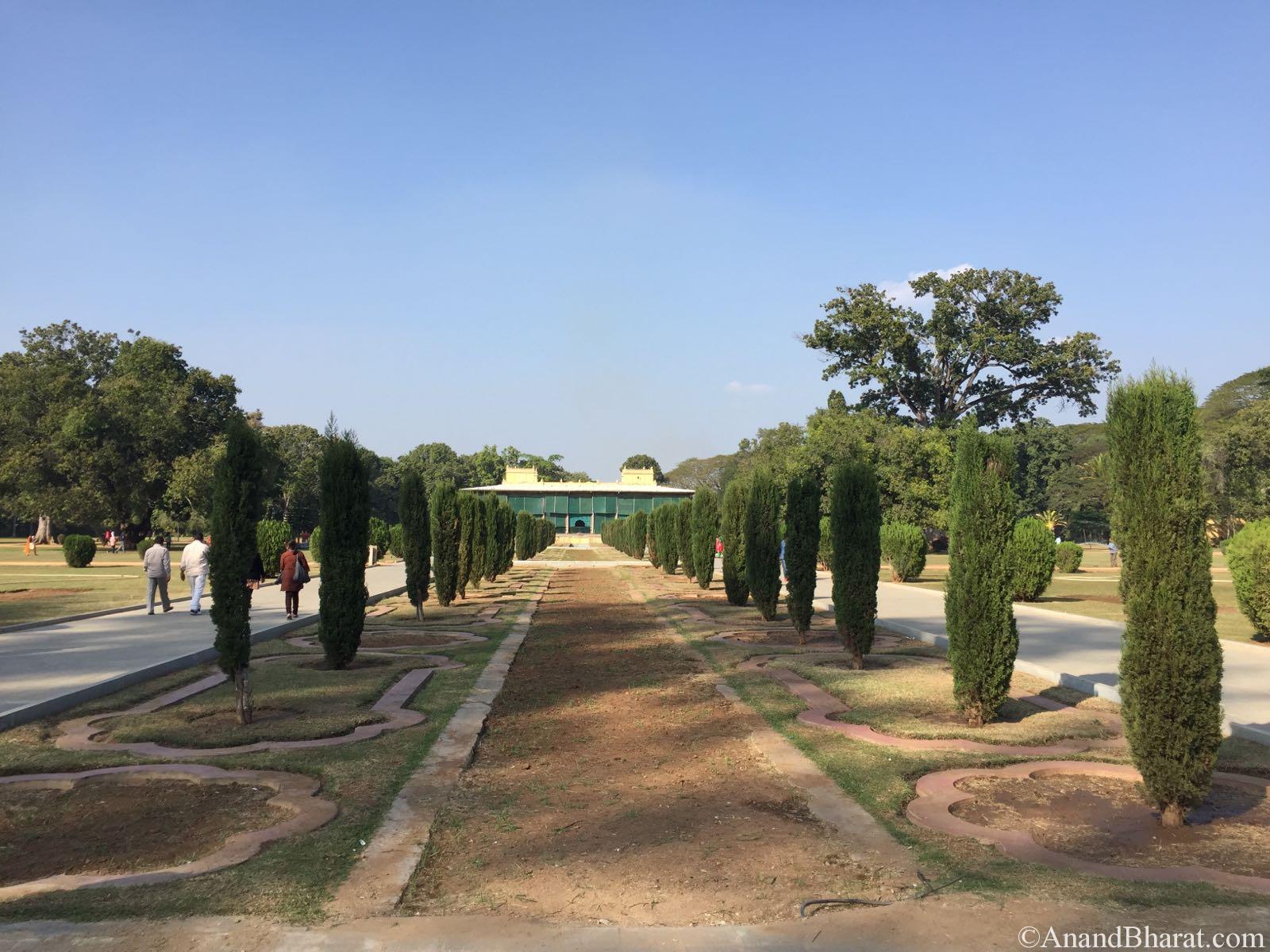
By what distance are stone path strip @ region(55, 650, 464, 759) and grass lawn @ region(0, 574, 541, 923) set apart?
0.37 ft

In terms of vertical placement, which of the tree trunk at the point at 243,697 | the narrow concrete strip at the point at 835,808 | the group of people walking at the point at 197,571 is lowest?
the narrow concrete strip at the point at 835,808

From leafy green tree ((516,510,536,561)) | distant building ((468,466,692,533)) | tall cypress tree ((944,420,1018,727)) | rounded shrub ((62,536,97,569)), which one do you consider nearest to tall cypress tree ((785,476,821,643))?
tall cypress tree ((944,420,1018,727))

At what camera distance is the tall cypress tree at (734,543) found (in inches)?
739

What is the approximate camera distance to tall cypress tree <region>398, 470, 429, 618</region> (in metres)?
16.0

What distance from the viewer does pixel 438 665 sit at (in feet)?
35.5

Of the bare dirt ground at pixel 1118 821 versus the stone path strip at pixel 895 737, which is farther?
the stone path strip at pixel 895 737

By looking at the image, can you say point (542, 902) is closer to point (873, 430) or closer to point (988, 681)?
point (988, 681)

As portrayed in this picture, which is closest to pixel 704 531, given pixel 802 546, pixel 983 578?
pixel 802 546

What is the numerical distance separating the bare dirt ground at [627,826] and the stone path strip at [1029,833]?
0.69 metres

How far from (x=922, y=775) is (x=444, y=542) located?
531 inches

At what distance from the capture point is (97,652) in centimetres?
1115

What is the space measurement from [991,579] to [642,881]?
445 cm

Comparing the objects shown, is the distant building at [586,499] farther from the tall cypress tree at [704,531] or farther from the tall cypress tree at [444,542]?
the tall cypress tree at [444,542]

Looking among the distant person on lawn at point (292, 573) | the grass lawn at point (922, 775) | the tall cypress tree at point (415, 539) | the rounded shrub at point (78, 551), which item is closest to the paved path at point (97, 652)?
the distant person on lawn at point (292, 573)
